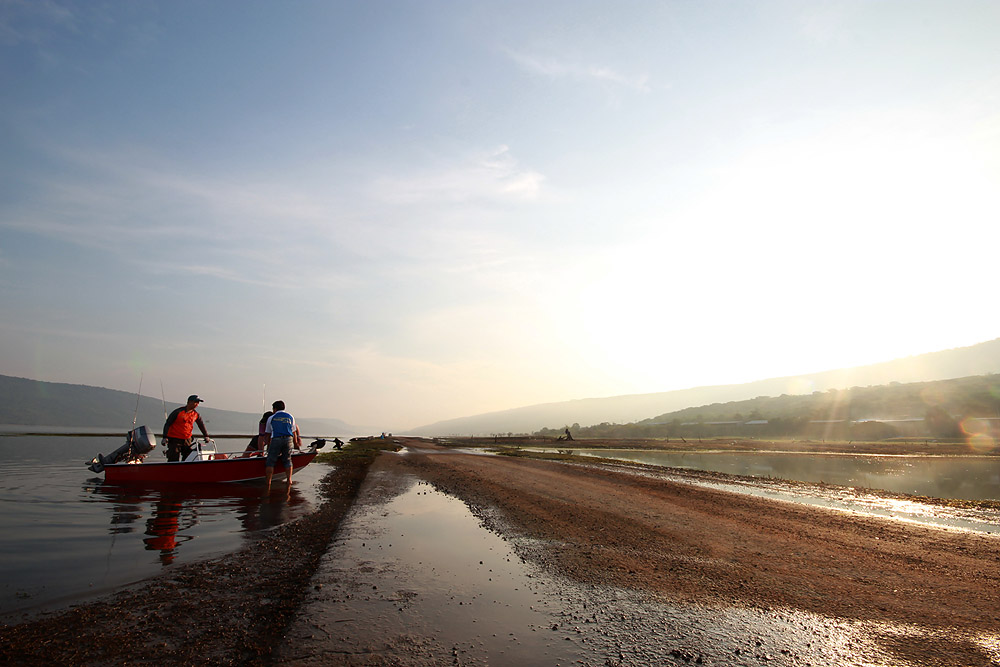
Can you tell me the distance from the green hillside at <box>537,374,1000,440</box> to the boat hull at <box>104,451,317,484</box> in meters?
88.0

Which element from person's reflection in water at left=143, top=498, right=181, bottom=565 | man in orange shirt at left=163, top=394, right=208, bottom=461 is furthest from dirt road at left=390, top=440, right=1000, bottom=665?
man in orange shirt at left=163, top=394, right=208, bottom=461

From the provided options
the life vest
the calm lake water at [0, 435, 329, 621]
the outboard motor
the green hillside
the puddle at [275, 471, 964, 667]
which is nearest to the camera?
the puddle at [275, 471, 964, 667]

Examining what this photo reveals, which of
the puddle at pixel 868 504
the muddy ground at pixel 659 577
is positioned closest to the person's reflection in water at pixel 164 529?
the muddy ground at pixel 659 577

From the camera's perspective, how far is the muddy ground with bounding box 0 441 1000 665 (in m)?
4.37

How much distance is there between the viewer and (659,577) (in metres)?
6.93

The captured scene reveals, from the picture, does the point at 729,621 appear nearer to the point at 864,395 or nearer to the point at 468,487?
the point at 468,487

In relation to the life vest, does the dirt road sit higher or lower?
lower

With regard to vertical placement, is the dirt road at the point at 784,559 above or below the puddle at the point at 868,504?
above

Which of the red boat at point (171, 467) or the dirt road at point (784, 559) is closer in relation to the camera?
the dirt road at point (784, 559)

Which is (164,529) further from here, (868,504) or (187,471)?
(868,504)

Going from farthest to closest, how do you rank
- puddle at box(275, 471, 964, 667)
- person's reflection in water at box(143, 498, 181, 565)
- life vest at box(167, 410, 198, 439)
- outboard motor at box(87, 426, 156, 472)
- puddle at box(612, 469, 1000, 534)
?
life vest at box(167, 410, 198, 439) < outboard motor at box(87, 426, 156, 472) < puddle at box(612, 469, 1000, 534) < person's reflection in water at box(143, 498, 181, 565) < puddle at box(275, 471, 964, 667)

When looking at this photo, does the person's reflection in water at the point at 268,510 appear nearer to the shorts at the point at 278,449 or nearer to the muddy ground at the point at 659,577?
the muddy ground at the point at 659,577

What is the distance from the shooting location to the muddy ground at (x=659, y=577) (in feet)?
14.3

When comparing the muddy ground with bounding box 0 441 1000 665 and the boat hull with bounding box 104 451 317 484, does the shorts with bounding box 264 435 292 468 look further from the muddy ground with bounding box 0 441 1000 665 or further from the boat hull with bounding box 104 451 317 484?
the muddy ground with bounding box 0 441 1000 665
